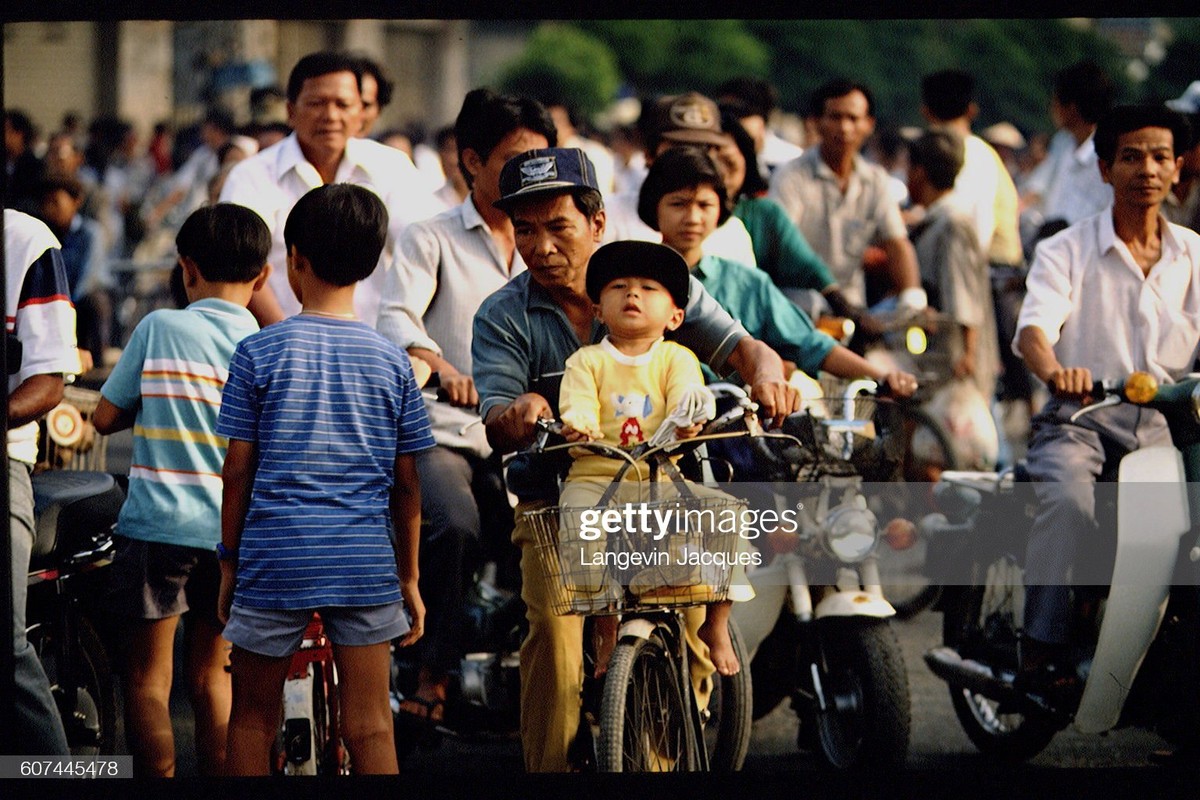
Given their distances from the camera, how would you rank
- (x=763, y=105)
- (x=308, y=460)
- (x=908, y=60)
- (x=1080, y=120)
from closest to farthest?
(x=308, y=460)
(x=1080, y=120)
(x=763, y=105)
(x=908, y=60)

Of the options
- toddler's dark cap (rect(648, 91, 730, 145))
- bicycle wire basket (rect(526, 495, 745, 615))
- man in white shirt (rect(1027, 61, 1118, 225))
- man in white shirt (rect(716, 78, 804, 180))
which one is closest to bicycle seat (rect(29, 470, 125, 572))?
bicycle wire basket (rect(526, 495, 745, 615))

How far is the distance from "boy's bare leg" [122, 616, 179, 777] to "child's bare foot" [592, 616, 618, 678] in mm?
1182

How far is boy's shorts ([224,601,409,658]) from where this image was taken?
454cm

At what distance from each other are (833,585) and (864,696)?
14.5 inches

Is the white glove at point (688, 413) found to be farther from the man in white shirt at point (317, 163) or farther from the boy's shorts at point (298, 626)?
the man in white shirt at point (317, 163)

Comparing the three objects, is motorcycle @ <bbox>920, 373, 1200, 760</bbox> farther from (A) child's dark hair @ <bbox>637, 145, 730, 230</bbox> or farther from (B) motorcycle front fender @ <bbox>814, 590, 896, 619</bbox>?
(A) child's dark hair @ <bbox>637, 145, 730, 230</bbox>

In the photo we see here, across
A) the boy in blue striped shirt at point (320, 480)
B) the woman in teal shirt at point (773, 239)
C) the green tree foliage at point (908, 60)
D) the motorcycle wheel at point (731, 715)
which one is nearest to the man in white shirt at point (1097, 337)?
the motorcycle wheel at point (731, 715)

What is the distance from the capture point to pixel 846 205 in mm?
9102

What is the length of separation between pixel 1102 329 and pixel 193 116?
22020 millimetres

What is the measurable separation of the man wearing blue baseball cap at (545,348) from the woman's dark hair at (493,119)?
2.62 ft

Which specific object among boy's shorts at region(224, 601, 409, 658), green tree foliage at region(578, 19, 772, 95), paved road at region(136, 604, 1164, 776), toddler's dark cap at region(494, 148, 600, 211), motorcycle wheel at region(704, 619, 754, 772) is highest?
green tree foliage at region(578, 19, 772, 95)

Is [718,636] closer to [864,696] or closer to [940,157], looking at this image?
[864,696]

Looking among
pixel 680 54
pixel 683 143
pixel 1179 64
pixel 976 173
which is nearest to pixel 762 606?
pixel 683 143

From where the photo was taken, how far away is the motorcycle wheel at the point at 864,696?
5.53 metres
